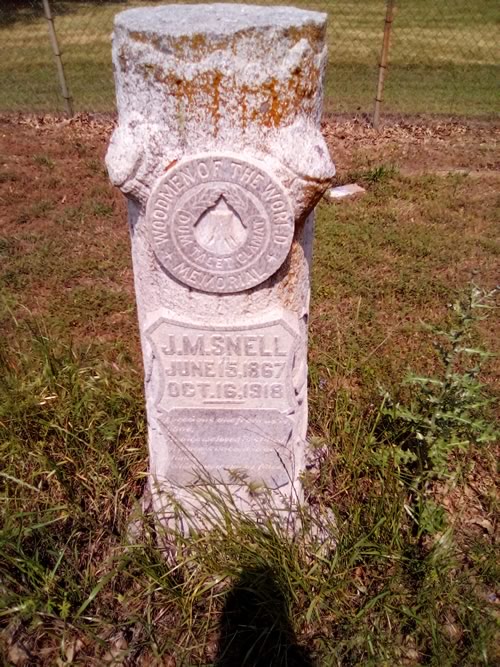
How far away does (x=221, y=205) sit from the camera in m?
1.68

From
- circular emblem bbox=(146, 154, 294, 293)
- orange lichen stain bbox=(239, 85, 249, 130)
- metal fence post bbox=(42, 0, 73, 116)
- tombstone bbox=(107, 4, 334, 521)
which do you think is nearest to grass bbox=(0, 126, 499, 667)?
tombstone bbox=(107, 4, 334, 521)

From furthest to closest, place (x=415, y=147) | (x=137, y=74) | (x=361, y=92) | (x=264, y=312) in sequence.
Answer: (x=361, y=92), (x=415, y=147), (x=264, y=312), (x=137, y=74)

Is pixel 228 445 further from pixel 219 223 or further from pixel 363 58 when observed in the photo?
pixel 363 58

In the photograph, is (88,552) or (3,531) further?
(88,552)

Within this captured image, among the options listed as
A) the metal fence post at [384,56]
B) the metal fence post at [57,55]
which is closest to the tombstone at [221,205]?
the metal fence post at [384,56]

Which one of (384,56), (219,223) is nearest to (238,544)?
(219,223)

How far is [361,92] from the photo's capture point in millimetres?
8469

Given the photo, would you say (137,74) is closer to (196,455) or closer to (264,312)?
(264,312)

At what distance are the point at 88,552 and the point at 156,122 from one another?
4.93ft

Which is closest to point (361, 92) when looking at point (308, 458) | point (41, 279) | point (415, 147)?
point (415, 147)

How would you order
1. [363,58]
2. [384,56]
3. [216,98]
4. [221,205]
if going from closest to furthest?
[216,98], [221,205], [384,56], [363,58]

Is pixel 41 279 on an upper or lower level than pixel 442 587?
lower

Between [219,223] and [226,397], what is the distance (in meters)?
0.65

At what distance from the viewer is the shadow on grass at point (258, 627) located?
1.90 m
